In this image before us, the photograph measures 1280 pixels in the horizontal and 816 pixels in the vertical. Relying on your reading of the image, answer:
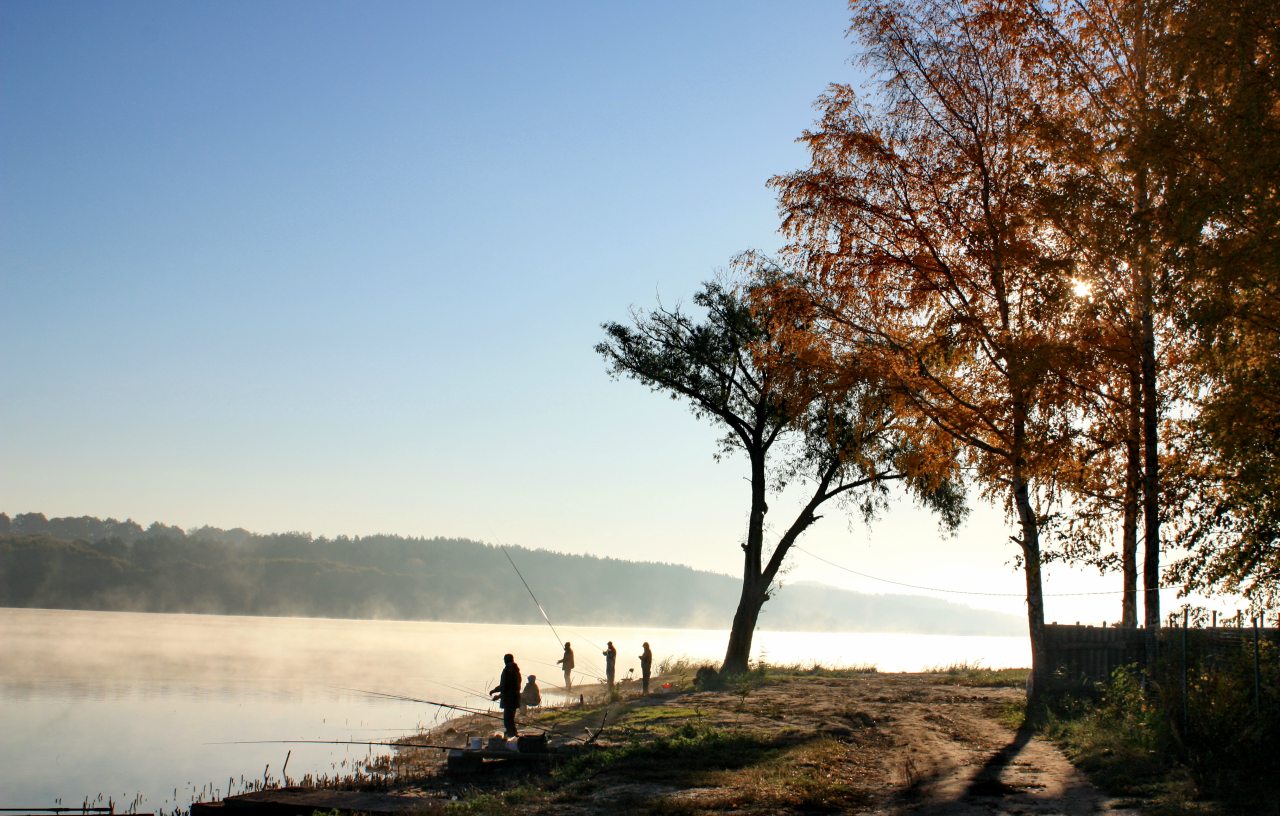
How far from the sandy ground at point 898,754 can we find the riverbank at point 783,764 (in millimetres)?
38

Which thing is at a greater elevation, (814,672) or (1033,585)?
(1033,585)

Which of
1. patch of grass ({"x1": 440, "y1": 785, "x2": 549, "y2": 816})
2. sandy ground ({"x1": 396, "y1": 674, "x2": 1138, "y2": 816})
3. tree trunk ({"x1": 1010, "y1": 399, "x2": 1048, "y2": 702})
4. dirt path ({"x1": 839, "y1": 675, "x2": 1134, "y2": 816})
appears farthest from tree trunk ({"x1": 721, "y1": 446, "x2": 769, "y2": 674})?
patch of grass ({"x1": 440, "y1": 785, "x2": 549, "y2": 816})

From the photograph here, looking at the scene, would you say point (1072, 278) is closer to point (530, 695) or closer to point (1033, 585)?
point (1033, 585)

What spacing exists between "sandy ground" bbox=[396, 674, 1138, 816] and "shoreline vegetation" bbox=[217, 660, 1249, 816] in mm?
42

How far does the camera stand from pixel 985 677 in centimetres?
3603

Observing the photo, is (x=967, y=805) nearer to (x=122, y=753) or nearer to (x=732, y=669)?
(x=732, y=669)

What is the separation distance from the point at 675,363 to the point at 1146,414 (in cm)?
2171

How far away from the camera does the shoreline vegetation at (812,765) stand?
13555 millimetres

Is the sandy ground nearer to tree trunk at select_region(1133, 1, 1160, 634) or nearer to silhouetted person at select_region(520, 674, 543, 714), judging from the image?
silhouetted person at select_region(520, 674, 543, 714)

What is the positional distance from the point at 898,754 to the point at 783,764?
8.99 feet

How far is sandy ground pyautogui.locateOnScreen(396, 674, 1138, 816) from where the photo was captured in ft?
44.3

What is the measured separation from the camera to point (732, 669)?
119 feet

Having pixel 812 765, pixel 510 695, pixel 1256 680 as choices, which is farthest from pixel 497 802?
pixel 1256 680

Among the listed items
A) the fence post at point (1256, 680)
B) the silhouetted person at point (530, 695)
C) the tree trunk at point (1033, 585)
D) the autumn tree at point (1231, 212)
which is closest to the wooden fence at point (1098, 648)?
the tree trunk at point (1033, 585)
